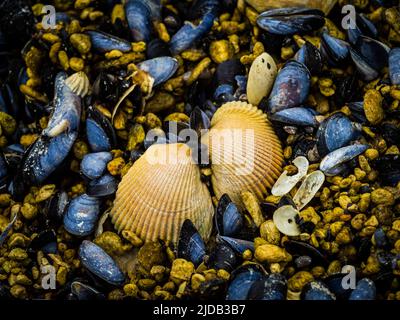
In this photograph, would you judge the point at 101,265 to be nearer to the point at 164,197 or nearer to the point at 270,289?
the point at 164,197

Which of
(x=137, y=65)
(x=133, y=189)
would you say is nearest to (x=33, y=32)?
(x=137, y=65)

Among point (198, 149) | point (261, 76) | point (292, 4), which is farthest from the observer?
point (292, 4)

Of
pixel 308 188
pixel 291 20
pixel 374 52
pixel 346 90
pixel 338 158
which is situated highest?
pixel 291 20

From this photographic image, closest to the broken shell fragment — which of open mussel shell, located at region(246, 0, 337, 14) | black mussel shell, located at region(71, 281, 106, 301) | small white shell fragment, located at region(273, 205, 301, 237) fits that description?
small white shell fragment, located at region(273, 205, 301, 237)

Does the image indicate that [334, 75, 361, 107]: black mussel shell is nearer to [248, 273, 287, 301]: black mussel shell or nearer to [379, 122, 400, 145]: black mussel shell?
[379, 122, 400, 145]: black mussel shell

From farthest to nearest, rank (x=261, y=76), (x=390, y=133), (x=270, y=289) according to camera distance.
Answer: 1. (x=261, y=76)
2. (x=390, y=133)
3. (x=270, y=289)

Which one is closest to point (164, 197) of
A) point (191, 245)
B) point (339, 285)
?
point (191, 245)

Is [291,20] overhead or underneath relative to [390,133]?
overhead

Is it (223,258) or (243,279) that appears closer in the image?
(243,279)
